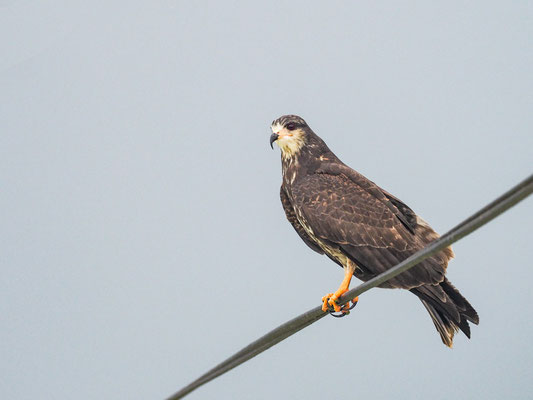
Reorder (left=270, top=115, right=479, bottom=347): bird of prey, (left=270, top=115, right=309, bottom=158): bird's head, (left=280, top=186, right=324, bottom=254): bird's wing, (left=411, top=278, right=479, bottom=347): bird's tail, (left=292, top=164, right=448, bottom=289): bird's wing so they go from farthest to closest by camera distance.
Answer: (left=270, top=115, right=309, bottom=158): bird's head
(left=280, top=186, right=324, bottom=254): bird's wing
(left=292, top=164, right=448, bottom=289): bird's wing
(left=270, top=115, right=479, bottom=347): bird of prey
(left=411, top=278, right=479, bottom=347): bird's tail

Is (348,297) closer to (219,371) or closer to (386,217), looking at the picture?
(219,371)

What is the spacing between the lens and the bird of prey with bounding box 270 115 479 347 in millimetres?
6793

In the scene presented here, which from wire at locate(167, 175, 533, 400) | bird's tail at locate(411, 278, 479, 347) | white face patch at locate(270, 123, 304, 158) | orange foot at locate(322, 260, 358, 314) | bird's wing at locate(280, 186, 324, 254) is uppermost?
white face patch at locate(270, 123, 304, 158)

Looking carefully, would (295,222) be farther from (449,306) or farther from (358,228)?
(449,306)

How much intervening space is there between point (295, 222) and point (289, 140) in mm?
894

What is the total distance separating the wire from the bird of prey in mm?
1971

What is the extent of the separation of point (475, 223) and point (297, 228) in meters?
4.99

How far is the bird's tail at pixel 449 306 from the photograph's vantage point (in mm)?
6684

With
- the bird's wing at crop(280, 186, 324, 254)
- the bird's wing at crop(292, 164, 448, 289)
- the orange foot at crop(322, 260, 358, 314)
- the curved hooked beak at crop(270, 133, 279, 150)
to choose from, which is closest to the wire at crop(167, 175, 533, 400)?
the orange foot at crop(322, 260, 358, 314)

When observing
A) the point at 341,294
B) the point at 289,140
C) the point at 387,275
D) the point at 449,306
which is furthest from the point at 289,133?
the point at 387,275

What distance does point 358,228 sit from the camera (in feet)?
24.5

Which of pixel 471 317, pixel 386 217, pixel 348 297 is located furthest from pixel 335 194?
pixel 348 297

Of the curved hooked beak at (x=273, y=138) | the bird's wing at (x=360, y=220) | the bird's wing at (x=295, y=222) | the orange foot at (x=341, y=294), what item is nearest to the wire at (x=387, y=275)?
A: the orange foot at (x=341, y=294)

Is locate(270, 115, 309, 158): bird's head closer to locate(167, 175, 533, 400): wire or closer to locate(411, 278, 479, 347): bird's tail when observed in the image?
locate(411, 278, 479, 347): bird's tail
